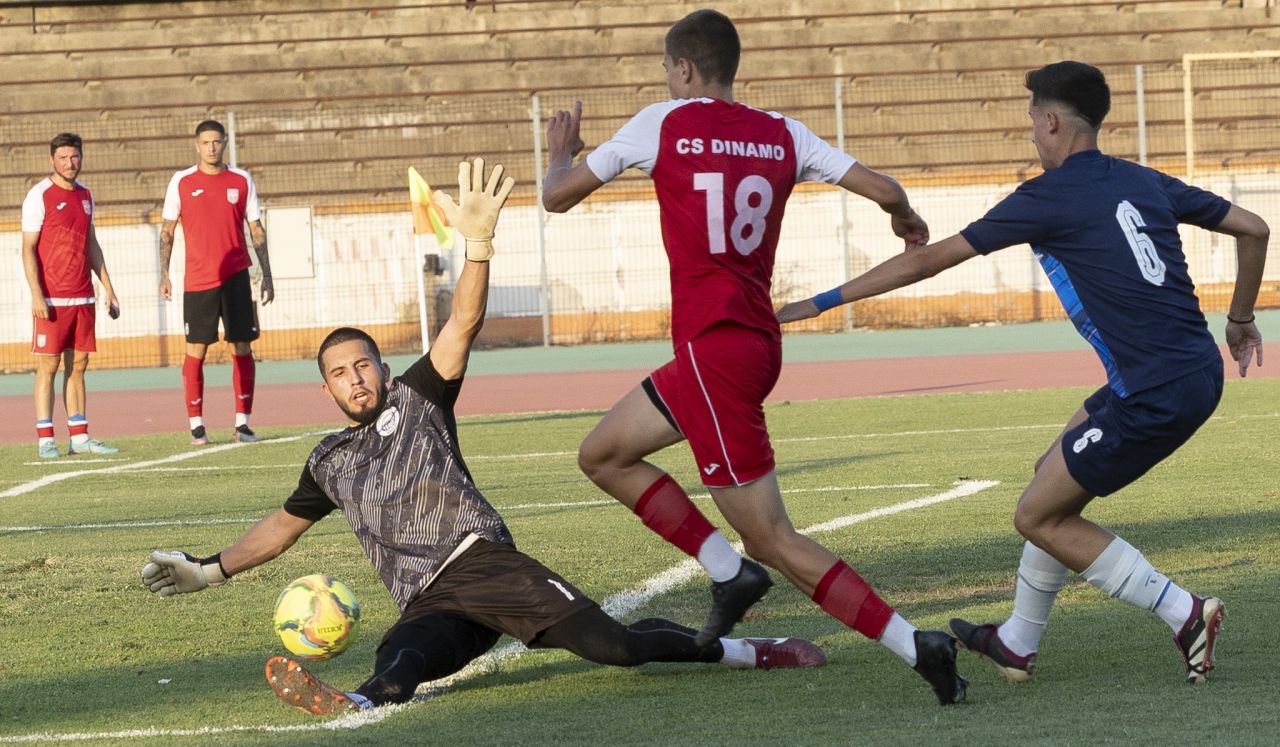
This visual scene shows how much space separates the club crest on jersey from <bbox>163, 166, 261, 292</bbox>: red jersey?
26.5 ft

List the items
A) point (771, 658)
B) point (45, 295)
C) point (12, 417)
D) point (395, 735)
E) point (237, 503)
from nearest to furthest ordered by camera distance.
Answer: point (395, 735) < point (771, 658) < point (237, 503) < point (45, 295) < point (12, 417)

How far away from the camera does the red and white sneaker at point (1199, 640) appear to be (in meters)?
4.45

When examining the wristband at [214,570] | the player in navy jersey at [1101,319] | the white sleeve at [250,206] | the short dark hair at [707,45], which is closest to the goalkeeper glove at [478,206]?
the short dark hair at [707,45]

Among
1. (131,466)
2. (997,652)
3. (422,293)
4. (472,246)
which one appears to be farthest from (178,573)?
(422,293)

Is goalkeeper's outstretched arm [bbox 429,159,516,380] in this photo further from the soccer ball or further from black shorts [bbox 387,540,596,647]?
the soccer ball

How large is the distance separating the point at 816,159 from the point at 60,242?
9134 mm

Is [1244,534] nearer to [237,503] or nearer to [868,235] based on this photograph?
[237,503]

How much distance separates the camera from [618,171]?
459cm

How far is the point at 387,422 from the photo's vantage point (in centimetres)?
511

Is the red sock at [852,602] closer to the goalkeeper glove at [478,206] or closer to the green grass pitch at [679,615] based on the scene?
the green grass pitch at [679,615]

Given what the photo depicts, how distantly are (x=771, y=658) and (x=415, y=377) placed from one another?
1.43 metres

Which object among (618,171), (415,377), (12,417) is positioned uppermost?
(618,171)

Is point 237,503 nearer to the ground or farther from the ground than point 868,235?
nearer to the ground

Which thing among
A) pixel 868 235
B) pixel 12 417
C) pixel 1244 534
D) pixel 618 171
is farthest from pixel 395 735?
pixel 868 235
